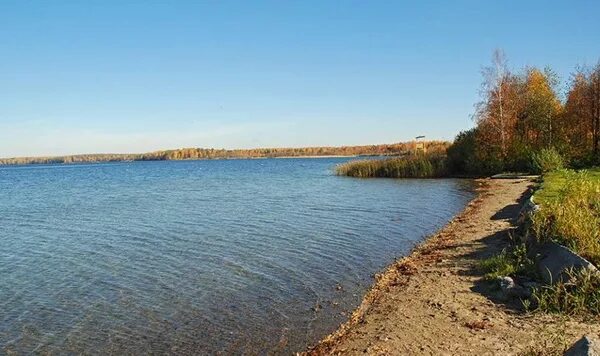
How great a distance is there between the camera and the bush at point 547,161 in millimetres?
35875

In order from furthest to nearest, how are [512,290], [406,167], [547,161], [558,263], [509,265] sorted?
[406,167] → [547,161] → [509,265] → [512,290] → [558,263]

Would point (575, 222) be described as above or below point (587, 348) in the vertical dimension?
above

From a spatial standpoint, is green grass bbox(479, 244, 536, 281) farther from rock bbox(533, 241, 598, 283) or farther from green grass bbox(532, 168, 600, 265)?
green grass bbox(532, 168, 600, 265)

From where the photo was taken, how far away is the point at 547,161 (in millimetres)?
36406

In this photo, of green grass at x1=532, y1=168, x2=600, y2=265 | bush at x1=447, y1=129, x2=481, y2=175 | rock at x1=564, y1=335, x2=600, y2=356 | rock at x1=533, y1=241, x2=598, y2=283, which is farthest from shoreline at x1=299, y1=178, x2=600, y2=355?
bush at x1=447, y1=129, x2=481, y2=175

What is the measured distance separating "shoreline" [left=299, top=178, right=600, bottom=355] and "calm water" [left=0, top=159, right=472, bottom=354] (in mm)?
641

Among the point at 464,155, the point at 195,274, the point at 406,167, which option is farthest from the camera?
the point at 406,167

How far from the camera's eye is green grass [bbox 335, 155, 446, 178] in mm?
48625

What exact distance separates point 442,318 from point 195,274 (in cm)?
727

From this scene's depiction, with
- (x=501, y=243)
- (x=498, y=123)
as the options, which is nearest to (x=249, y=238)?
(x=501, y=243)

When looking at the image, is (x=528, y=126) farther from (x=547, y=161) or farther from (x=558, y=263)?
(x=558, y=263)

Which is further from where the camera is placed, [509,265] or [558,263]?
[509,265]

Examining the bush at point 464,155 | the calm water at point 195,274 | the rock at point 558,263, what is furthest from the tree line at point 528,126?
the rock at point 558,263

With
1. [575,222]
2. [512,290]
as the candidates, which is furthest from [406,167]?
[512,290]
